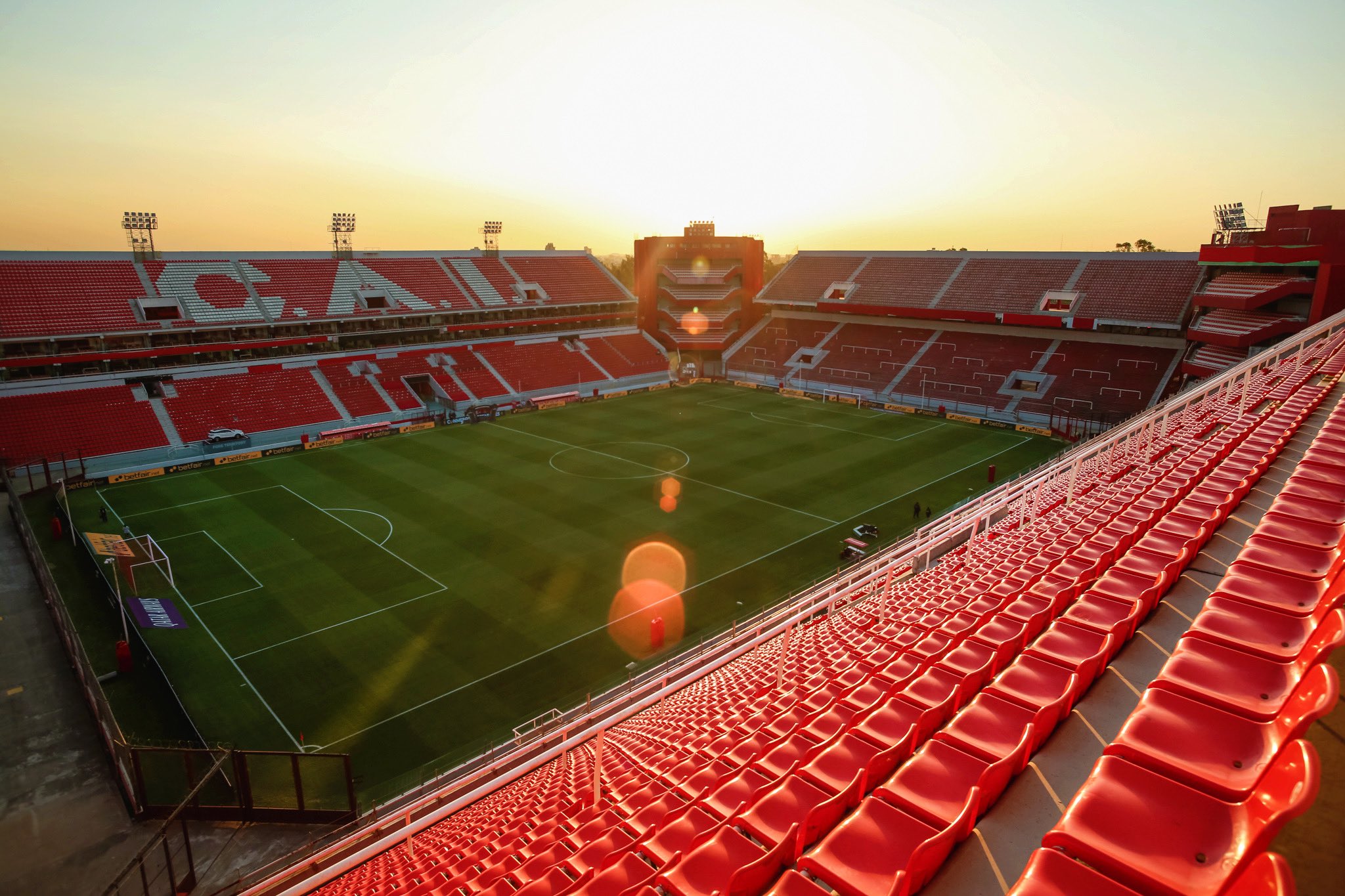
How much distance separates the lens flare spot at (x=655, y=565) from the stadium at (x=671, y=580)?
0.62 feet

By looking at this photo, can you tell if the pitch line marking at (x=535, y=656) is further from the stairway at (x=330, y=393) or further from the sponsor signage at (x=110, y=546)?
the stairway at (x=330, y=393)

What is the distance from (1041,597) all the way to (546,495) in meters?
24.9

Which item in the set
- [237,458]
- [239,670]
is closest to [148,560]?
[239,670]

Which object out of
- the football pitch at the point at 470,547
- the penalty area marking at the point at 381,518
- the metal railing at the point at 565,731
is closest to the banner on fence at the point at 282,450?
the football pitch at the point at 470,547

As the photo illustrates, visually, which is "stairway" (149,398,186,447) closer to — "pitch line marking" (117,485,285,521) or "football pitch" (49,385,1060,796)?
"football pitch" (49,385,1060,796)

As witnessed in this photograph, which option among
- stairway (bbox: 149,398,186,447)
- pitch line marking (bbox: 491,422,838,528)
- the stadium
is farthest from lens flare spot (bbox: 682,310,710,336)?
stairway (bbox: 149,398,186,447)

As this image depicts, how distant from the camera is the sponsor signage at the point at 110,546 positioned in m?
20.3

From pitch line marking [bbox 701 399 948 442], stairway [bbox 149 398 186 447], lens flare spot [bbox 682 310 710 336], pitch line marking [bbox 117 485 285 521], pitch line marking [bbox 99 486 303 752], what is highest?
lens flare spot [bbox 682 310 710 336]

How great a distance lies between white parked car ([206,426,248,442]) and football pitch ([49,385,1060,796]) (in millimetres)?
3227

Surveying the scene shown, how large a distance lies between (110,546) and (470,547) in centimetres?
1026

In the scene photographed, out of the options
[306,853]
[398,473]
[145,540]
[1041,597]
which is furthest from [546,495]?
[1041,597]

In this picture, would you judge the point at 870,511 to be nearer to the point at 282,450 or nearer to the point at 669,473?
the point at 669,473

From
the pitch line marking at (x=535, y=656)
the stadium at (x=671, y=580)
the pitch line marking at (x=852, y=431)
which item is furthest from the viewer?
the pitch line marking at (x=852, y=431)

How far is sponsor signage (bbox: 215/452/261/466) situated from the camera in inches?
1394
